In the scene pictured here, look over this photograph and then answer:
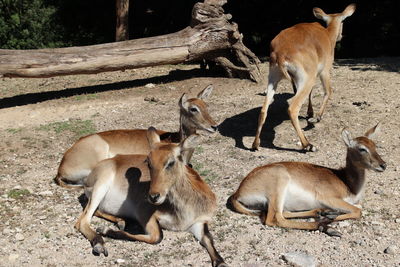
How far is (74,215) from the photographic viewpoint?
22.2ft

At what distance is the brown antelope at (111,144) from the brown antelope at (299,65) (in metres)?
1.35

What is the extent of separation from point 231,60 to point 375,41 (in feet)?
17.5

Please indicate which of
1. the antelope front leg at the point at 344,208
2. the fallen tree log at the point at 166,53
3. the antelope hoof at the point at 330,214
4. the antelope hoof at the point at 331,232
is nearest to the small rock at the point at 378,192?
the antelope front leg at the point at 344,208

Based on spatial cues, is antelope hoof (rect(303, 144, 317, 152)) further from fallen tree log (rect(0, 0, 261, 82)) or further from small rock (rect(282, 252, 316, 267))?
fallen tree log (rect(0, 0, 261, 82))

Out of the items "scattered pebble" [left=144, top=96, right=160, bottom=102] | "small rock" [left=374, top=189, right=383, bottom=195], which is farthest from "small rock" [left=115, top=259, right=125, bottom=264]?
"scattered pebble" [left=144, top=96, right=160, bottom=102]

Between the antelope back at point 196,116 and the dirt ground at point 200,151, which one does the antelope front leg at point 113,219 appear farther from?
the antelope back at point 196,116

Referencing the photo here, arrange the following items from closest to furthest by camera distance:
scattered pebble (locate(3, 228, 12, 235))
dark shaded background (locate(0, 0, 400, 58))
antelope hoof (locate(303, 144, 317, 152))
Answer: scattered pebble (locate(3, 228, 12, 235)), antelope hoof (locate(303, 144, 317, 152)), dark shaded background (locate(0, 0, 400, 58))

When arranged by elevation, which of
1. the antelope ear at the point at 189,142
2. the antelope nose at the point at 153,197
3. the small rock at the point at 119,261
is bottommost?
the small rock at the point at 119,261

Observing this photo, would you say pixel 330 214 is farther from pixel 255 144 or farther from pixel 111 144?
pixel 111 144

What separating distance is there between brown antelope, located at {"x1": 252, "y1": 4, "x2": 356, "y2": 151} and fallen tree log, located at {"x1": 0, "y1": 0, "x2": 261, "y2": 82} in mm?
2826

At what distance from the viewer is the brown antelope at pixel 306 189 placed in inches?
256

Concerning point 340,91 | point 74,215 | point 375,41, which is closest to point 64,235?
point 74,215

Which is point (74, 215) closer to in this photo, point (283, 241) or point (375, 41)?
point (283, 241)

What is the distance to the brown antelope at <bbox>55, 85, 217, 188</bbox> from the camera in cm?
724
